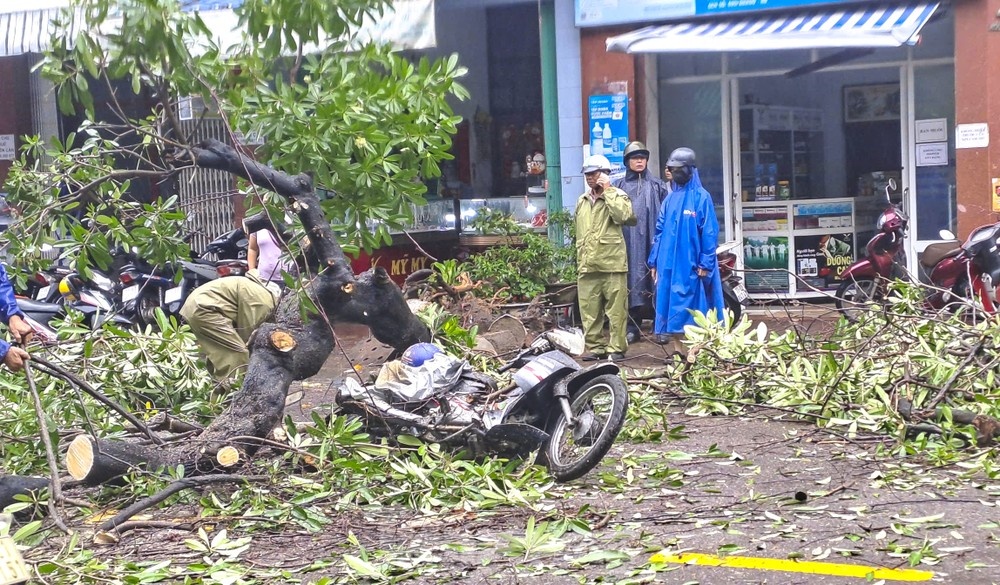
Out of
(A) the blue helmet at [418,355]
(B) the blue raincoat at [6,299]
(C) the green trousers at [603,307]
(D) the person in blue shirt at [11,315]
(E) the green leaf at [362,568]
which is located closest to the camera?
(E) the green leaf at [362,568]

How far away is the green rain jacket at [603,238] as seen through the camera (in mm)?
10211

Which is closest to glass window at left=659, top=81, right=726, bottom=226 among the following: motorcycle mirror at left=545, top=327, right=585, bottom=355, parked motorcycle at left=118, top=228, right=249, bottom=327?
parked motorcycle at left=118, top=228, right=249, bottom=327

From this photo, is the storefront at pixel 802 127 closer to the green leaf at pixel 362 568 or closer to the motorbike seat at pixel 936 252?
the motorbike seat at pixel 936 252

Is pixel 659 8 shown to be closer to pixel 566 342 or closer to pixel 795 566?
pixel 566 342

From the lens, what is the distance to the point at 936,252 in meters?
11.1

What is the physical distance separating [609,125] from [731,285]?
8.80 feet

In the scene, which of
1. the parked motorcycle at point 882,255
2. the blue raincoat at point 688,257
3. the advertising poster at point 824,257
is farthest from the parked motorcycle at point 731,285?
the advertising poster at point 824,257

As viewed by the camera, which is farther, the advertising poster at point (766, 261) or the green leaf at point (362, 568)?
the advertising poster at point (766, 261)

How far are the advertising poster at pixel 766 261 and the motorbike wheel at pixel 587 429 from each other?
7163mm

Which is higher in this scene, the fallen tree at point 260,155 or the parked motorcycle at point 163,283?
the fallen tree at point 260,155

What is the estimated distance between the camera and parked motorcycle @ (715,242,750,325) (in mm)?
11125

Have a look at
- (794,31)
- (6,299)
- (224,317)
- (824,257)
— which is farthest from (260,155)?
(824,257)

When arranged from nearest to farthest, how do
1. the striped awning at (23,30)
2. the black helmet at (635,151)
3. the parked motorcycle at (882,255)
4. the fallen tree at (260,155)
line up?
the fallen tree at (260,155), the black helmet at (635,151), the parked motorcycle at (882,255), the striped awning at (23,30)

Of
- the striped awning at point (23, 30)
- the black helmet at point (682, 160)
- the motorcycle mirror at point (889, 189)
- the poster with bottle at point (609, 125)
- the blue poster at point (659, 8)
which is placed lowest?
the motorcycle mirror at point (889, 189)
